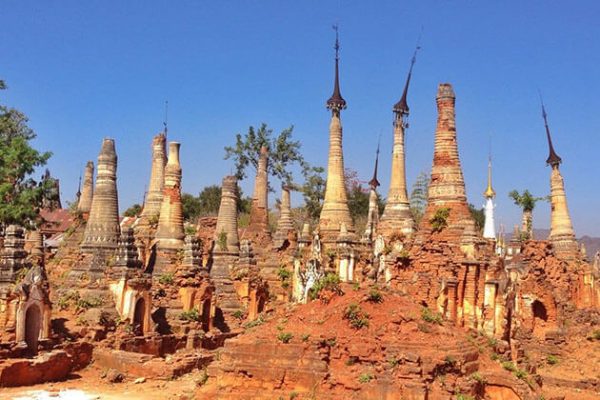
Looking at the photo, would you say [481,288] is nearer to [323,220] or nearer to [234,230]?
[323,220]

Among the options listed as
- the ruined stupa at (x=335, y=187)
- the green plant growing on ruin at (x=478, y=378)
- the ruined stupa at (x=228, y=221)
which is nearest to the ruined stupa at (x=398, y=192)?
the ruined stupa at (x=335, y=187)

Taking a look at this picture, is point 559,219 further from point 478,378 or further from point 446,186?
point 478,378

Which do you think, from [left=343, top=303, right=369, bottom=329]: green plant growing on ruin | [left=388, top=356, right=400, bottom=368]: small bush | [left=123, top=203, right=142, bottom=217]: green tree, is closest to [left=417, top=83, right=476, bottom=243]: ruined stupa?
[left=343, top=303, right=369, bottom=329]: green plant growing on ruin

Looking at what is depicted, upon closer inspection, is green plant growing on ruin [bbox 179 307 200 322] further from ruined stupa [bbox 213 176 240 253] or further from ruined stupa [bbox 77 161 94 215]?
ruined stupa [bbox 77 161 94 215]

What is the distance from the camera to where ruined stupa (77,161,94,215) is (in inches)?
1201

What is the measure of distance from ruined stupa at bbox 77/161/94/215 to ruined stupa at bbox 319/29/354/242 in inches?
396

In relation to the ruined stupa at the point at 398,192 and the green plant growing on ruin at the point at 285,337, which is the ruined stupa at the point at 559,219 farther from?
the green plant growing on ruin at the point at 285,337

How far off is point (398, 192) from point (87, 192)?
14457mm

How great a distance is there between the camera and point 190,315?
23.1 metres

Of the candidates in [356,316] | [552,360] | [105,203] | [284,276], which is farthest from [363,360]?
A: [552,360]

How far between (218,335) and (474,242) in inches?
364

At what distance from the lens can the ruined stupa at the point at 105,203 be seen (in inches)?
956

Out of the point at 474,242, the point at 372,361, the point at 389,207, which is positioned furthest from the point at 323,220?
the point at 372,361

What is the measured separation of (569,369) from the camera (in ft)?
85.6
